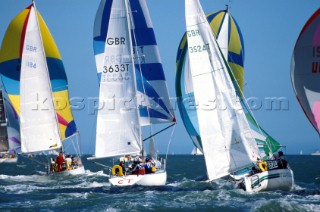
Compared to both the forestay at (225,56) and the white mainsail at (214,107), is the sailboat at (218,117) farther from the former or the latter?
the forestay at (225,56)

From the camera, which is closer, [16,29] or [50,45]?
[16,29]

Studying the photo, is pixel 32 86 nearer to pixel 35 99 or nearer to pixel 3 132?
pixel 35 99

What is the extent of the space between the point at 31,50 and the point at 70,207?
17.7 meters

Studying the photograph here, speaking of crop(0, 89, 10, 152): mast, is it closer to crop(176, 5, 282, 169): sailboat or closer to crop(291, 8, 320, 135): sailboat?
crop(176, 5, 282, 169): sailboat

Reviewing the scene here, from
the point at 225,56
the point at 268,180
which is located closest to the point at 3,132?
the point at 225,56

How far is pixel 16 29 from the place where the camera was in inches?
1460

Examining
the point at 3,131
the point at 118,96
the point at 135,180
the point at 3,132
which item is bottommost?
the point at 135,180

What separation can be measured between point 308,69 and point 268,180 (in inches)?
201

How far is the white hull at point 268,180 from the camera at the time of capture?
2336 centimetres

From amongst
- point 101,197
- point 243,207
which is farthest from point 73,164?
point 243,207

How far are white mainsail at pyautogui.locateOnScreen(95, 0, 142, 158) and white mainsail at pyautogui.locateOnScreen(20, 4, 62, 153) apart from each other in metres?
9.69

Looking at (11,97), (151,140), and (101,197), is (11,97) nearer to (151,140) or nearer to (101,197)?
(151,140)

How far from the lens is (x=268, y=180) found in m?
23.4

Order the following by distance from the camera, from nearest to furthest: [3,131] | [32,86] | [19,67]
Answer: [32,86] < [19,67] < [3,131]
